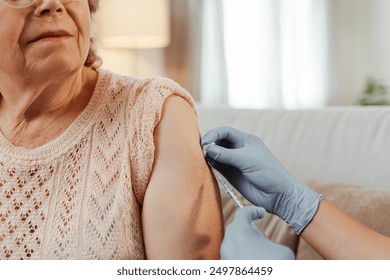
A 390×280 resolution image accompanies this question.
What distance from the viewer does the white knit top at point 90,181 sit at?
3.22 feet

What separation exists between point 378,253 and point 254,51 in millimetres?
2463

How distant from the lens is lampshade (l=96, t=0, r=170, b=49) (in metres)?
3.12

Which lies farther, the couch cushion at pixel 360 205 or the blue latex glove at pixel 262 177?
the couch cushion at pixel 360 205

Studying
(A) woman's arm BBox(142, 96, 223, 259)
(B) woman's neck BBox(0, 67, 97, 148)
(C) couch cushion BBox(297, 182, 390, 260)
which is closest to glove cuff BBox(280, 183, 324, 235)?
(A) woman's arm BBox(142, 96, 223, 259)

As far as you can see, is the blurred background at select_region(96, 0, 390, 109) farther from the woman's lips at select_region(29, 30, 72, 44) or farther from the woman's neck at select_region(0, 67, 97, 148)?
the woman's lips at select_region(29, 30, 72, 44)

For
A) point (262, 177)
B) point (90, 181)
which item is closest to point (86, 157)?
point (90, 181)

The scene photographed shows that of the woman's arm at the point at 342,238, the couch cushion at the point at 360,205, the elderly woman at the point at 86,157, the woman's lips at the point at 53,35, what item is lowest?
the couch cushion at the point at 360,205

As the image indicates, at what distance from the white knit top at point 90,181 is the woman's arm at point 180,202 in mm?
22

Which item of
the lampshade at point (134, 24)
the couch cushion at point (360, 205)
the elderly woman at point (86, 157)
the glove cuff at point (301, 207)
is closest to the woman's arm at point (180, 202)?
the elderly woman at point (86, 157)

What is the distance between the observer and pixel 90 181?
102 cm

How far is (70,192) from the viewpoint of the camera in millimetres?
1023

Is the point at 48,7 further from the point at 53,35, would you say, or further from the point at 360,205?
the point at 360,205

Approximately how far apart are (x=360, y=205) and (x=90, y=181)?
0.59 m

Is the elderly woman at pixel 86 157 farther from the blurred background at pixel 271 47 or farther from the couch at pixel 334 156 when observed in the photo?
the blurred background at pixel 271 47
